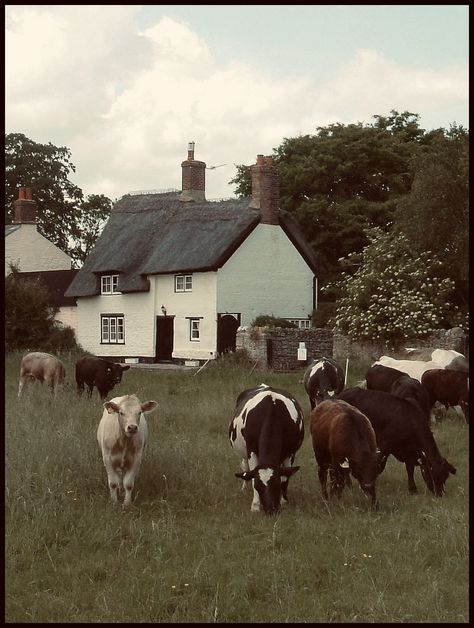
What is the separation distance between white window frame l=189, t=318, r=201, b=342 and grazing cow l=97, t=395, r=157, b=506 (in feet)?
96.4

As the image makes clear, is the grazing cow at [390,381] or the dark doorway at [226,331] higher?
the dark doorway at [226,331]

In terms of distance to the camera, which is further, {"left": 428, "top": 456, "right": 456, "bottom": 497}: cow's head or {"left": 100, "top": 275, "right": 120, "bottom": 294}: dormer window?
{"left": 100, "top": 275, "right": 120, "bottom": 294}: dormer window

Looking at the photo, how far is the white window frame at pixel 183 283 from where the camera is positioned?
41.1 metres

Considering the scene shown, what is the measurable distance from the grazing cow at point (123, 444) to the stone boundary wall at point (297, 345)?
21.6 meters

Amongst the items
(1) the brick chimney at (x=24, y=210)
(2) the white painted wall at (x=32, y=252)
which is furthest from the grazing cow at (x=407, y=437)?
(1) the brick chimney at (x=24, y=210)

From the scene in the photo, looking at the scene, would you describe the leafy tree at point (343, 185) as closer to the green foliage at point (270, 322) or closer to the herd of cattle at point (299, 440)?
the green foliage at point (270, 322)

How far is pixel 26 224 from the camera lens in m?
52.0

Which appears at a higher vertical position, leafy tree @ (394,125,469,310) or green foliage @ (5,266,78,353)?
leafy tree @ (394,125,469,310)

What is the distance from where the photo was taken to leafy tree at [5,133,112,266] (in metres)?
59.3

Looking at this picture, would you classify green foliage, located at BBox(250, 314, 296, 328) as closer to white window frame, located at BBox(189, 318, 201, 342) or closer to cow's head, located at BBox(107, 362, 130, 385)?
white window frame, located at BBox(189, 318, 201, 342)

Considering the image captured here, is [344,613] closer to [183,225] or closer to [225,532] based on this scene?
[225,532]

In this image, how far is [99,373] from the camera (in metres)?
22.4

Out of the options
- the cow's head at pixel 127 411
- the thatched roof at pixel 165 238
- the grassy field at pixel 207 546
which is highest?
the thatched roof at pixel 165 238

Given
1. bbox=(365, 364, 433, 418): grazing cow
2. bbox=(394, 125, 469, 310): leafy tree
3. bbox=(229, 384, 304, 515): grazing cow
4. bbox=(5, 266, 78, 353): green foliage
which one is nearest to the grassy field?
bbox=(229, 384, 304, 515): grazing cow
